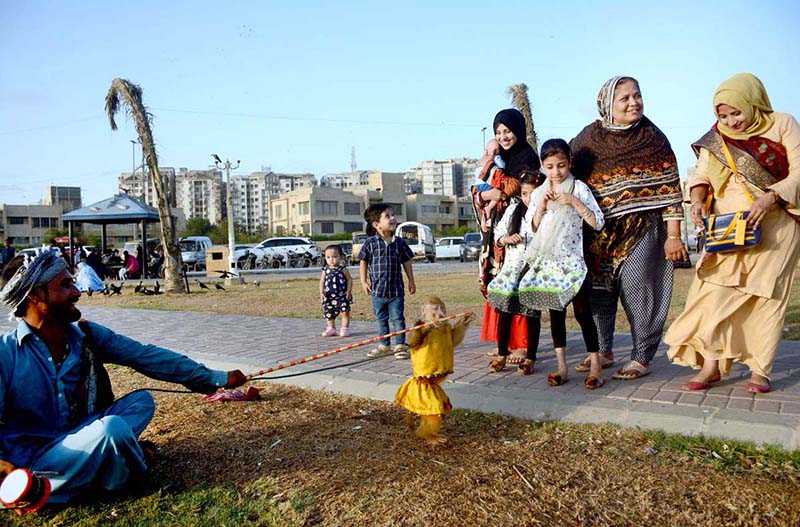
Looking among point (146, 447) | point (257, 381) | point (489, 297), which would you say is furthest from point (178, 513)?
point (489, 297)

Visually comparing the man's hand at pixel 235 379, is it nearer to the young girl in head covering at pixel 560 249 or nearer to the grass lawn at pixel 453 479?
the grass lawn at pixel 453 479

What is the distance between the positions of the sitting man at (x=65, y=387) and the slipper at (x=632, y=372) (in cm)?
288

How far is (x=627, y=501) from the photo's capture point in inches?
109

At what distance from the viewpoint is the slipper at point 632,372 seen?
477 centimetres

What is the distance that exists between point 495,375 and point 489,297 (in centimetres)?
64

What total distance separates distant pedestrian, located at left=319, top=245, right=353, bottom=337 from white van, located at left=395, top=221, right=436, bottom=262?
108 ft

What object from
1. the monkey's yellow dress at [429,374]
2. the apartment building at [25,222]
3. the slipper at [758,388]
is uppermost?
the apartment building at [25,222]

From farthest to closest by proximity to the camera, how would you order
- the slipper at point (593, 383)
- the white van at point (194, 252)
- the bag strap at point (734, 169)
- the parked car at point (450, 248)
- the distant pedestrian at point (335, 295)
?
the parked car at point (450, 248) < the white van at point (194, 252) < the distant pedestrian at point (335, 295) < the slipper at point (593, 383) < the bag strap at point (734, 169)

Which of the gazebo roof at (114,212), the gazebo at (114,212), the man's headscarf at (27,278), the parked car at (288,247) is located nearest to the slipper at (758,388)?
the man's headscarf at (27,278)

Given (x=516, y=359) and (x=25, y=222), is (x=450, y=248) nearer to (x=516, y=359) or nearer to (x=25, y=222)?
(x=516, y=359)

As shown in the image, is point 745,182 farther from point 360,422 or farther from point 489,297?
point 360,422

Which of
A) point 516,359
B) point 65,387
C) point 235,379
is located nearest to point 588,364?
point 516,359

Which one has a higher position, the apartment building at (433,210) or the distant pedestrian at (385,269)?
the apartment building at (433,210)

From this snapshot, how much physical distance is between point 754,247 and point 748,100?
970 millimetres
